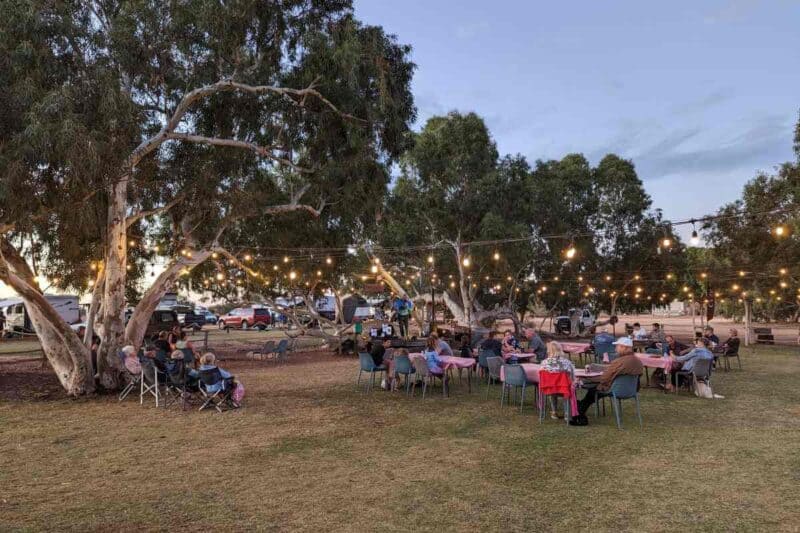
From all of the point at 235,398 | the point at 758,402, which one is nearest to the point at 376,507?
the point at 235,398

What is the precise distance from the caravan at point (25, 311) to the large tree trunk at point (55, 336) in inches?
811

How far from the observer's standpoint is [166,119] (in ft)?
41.4

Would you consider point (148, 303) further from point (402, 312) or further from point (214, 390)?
point (402, 312)

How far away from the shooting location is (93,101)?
9602mm

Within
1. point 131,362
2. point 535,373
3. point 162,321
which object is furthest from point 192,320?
point 535,373

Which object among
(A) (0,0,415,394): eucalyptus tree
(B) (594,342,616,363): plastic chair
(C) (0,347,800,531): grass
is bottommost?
(C) (0,347,800,531): grass

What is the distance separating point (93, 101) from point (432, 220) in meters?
16.1

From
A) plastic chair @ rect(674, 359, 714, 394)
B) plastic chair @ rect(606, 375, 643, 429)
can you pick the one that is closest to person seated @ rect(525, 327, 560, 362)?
plastic chair @ rect(674, 359, 714, 394)

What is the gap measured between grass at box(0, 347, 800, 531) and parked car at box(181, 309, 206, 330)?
24373 millimetres

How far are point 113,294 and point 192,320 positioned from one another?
79.1 ft

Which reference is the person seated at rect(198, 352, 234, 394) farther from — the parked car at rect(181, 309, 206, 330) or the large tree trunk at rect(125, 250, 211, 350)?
the parked car at rect(181, 309, 206, 330)

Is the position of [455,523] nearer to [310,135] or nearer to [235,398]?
[235,398]

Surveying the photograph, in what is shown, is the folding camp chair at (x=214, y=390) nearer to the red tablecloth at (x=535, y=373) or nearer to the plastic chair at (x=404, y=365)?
the plastic chair at (x=404, y=365)

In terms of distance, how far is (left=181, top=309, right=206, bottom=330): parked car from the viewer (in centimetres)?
3341
